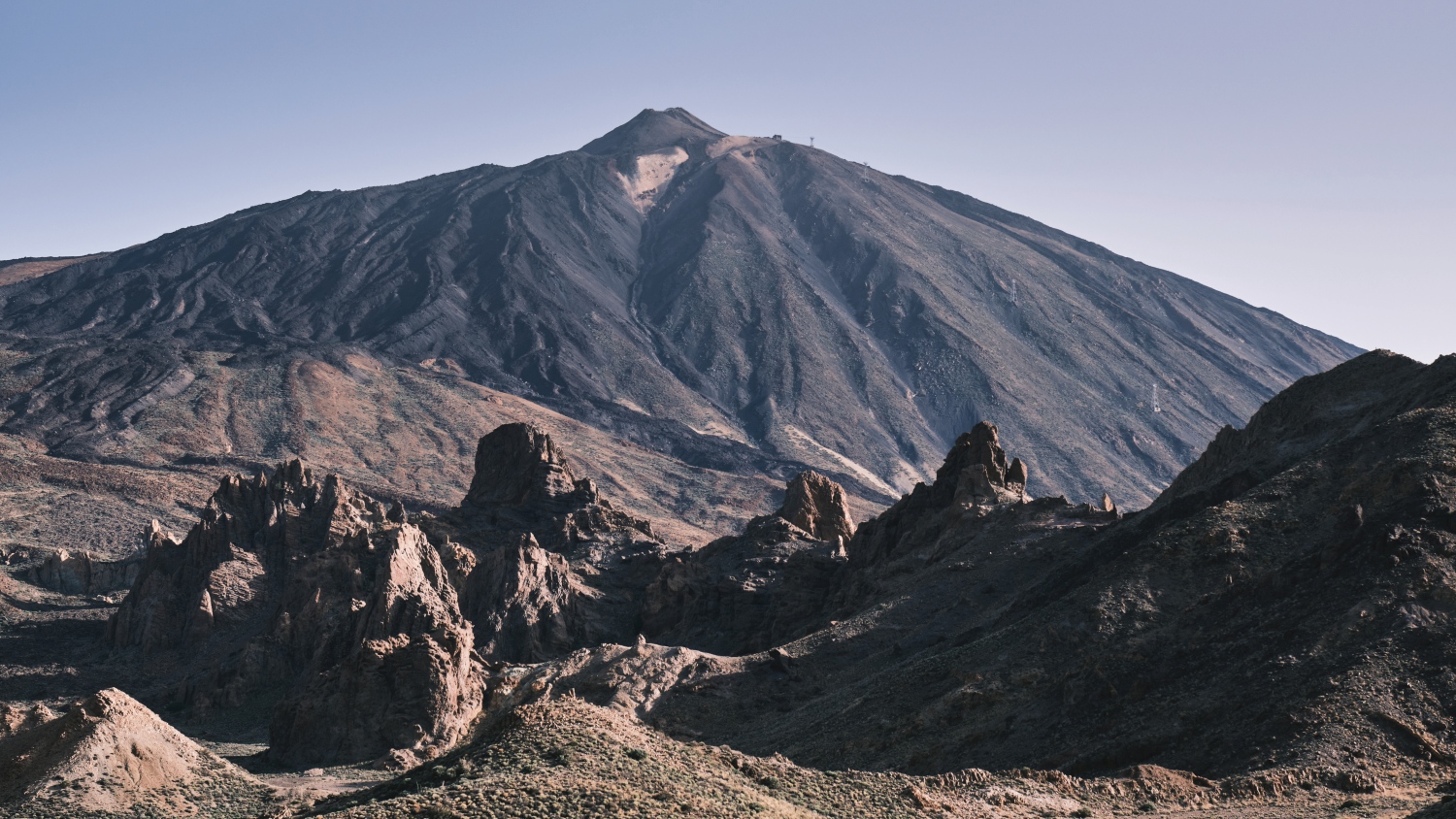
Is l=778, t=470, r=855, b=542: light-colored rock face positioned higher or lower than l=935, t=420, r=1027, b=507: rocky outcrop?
lower

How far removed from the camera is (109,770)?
43469 mm

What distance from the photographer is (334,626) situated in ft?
257

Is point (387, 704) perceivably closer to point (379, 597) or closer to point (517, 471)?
point (379, 597)

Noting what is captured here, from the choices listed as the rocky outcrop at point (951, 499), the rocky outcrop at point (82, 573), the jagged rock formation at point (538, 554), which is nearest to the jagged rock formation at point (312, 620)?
the jagged rock formation at point (538, 554)

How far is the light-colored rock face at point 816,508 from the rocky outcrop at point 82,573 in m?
43.6

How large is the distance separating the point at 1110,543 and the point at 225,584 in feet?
171

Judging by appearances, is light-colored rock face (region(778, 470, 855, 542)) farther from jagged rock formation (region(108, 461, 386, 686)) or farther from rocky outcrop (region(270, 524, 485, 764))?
rocky outcrop (region(270, 524, 485, 764))

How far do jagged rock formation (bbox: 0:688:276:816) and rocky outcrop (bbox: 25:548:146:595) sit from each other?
62588 mm

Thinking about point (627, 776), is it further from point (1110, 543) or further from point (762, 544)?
point (762, 544)

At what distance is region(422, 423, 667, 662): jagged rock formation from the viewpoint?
81875 millimetres

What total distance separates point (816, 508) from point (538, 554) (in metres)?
19.2

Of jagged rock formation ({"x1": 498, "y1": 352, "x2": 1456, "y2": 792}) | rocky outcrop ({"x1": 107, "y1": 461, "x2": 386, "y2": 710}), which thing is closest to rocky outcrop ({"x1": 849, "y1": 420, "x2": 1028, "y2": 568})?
jagged rock formation ({"x1": 498, "y1": 352, "x2": 1456, "y2": 792})

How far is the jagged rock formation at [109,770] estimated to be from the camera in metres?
42.4

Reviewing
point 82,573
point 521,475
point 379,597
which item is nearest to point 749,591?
point 379,597
